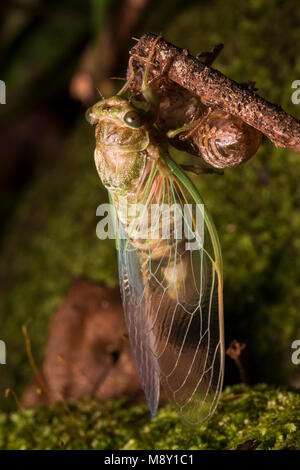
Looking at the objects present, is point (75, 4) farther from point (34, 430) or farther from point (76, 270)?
point (34, 430)

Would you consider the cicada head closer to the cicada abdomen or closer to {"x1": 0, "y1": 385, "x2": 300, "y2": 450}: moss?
the cicada abdomen

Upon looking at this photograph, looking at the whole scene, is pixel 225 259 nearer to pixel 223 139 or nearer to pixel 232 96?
pixel 223 139

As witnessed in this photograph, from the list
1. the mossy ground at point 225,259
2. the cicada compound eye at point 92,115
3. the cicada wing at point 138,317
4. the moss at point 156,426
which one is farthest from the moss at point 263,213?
the cicada compound eye at point 92,115

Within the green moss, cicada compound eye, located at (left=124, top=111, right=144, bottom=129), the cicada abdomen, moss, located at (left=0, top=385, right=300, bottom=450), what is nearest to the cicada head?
cicada compound eye, located at (left=124, top=111, right=144, bottom=129)

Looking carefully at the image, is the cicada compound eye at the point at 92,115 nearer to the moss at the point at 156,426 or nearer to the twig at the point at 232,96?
the twig at the point at 232,96

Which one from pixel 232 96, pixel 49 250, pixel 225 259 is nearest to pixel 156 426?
pixel 225 259
